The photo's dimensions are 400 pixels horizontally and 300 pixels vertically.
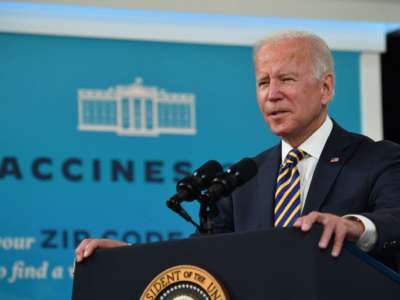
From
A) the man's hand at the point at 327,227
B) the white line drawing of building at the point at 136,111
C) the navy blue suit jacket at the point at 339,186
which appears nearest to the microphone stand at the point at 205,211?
the man's hand at the point at 327,227

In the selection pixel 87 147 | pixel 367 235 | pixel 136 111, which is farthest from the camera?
pixel 136 111

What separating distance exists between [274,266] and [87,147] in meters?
2.97

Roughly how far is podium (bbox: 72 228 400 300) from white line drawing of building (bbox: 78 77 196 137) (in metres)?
2.76

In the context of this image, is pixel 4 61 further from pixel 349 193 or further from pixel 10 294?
pixel 349 193

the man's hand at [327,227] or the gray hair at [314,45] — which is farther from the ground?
the gray hair at [314,45]

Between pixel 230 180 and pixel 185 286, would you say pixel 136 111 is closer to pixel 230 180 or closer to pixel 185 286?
pixel 230 180

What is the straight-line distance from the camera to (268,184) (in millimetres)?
2898

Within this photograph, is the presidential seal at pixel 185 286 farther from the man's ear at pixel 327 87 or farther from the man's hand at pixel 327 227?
the man's ear at pixel 327 87

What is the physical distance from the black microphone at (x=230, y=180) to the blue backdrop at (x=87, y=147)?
101 inches

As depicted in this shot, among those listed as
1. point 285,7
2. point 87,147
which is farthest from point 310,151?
point 285,7

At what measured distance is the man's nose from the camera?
2.81 m

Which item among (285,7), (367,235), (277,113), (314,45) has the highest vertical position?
(285,7)

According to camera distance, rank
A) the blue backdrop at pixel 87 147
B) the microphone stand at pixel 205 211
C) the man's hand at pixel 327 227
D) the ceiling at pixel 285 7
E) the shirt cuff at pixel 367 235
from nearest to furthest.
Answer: the man's hand at pixel 327 227, the shirt cuff at pixel 367 235, the microphone stand at pixel 205 211, the blue backdrop at pixel 87 147, the ceiling at pixel 285 7

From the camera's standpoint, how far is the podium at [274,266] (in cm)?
195
